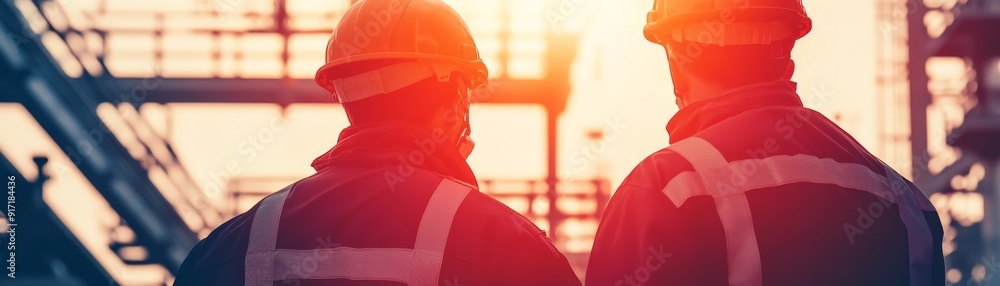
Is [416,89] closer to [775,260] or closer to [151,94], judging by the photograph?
[775,260]

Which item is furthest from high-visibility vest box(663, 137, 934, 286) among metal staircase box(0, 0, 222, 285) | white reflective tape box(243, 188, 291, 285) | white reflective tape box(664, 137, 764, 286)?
metal staircase box(0, 0, 222, 285)

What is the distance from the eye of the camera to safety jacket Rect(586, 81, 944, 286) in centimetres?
245

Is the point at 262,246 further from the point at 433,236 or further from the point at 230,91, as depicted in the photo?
the point at 230,91

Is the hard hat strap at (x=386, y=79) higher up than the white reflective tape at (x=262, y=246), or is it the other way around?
the hard hat strap at (x=386, y=79)

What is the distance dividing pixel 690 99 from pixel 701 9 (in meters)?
0.32

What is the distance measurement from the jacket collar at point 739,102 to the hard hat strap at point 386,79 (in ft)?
2.72

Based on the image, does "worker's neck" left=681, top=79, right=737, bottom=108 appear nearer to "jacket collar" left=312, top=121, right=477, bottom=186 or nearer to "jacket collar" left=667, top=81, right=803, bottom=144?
"jacket collar" left=667, top=81, right=803, bottom=144

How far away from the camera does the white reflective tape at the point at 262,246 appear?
2535 millimetres

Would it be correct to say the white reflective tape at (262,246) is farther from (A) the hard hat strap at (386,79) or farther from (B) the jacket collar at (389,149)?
(A) the hard hat strap at (386,79)

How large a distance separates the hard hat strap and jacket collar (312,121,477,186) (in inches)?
6.6

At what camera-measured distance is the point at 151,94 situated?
40.3ft

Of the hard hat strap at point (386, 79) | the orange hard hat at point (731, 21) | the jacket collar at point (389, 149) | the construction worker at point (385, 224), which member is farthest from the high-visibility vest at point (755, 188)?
the hard hat strap at point (386, 79)

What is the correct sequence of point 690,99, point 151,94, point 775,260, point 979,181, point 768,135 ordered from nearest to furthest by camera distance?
point 775,260
point 768,135
point 690,99
point 151,94
point 979,181

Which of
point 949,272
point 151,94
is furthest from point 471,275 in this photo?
point 949,272
